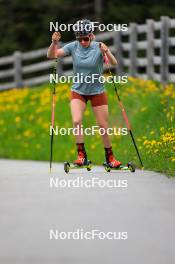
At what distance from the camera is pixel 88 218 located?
27.6 ft

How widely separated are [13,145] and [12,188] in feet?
26.3

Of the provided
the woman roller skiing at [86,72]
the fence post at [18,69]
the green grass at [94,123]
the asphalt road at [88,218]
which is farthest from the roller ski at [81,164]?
the fence post at [18,69]

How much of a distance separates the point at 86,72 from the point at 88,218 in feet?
4.34

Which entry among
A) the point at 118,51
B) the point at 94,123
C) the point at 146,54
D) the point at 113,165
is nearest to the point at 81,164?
the point at 113,165

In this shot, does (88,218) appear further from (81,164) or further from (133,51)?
(133,51)

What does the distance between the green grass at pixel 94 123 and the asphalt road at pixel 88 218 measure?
1.37ft

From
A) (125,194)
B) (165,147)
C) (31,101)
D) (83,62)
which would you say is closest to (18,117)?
(31,101)

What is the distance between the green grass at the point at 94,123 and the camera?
11.1 m

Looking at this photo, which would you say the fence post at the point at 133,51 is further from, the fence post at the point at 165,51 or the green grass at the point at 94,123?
the fence post at the point at 165,51

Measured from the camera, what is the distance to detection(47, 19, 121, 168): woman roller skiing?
8109 mm

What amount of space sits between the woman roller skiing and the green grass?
94.0 inches

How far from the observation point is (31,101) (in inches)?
885

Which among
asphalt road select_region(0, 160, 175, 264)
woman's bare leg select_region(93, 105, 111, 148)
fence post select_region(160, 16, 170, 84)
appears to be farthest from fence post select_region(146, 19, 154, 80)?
woman's bare leg select_region(93, 105, 111, 148)

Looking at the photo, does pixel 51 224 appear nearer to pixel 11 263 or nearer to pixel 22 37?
pixel 11 263
